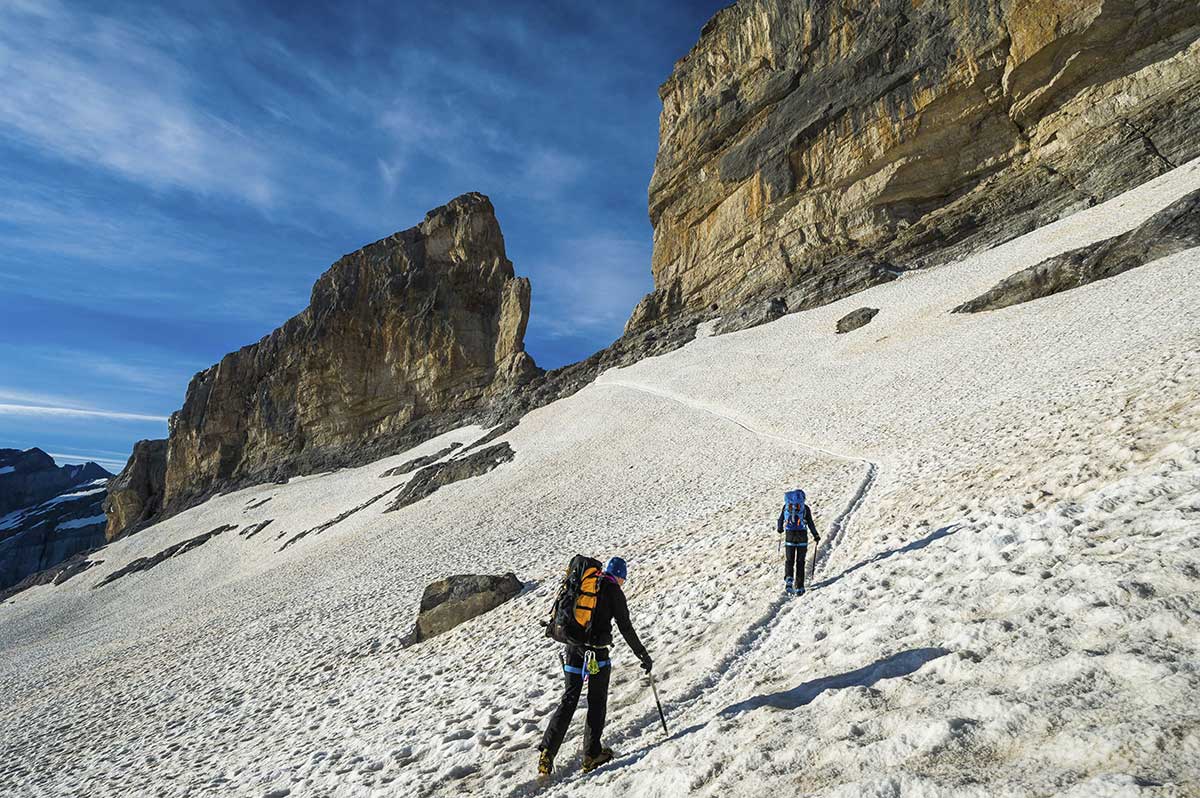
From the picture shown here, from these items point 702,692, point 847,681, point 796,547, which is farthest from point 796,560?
point 847,681

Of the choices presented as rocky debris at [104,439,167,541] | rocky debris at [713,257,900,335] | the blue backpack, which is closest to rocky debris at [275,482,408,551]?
rocky debris at [713,257,900,335]

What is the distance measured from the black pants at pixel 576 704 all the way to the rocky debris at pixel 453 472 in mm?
25424

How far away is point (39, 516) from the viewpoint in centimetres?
11025

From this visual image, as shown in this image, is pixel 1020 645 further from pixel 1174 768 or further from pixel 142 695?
pixel 142 695

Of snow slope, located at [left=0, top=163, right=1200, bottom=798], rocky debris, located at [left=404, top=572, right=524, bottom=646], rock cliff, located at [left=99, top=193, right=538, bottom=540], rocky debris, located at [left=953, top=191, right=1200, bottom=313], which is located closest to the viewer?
snow slope, located at [left=0, top=163, right=1200, bottom=798]

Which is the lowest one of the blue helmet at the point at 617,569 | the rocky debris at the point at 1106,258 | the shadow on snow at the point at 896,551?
the shadow on snow at the point at 896,551

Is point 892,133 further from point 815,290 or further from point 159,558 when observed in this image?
point 159,558

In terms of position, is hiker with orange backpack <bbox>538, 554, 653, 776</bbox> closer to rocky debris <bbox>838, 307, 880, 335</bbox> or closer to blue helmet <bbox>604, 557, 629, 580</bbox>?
blue helmet <bbox>604, 557, 629, 580</bbox>

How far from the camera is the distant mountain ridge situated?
9781 cm

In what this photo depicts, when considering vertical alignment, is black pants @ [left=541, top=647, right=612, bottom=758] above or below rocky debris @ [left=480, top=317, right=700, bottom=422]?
below

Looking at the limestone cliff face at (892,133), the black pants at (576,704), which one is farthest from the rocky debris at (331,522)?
the black pants at (576,704)

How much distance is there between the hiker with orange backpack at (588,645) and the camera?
501 cm

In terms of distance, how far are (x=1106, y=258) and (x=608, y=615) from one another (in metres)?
27.8

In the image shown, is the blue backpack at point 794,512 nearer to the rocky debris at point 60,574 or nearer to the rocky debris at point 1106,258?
the rocky debris at point 1106,258
